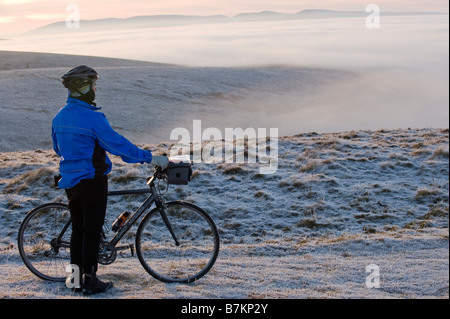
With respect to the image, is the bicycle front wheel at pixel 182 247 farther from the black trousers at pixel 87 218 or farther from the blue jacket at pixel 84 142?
the blue jacket at pixel 84 142

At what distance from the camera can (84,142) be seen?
165 inches

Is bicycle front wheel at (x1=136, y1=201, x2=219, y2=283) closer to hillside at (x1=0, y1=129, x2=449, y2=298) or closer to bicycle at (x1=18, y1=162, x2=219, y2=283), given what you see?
bicycle at (x1=18, y1=162, x2=219, y2=283)

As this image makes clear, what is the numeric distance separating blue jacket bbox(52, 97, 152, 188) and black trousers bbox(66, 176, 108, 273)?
82 mm

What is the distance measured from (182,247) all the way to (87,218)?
1571mm

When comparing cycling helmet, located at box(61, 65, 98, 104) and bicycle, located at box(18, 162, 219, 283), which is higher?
cycling helmet, located at box(61, 65, 98, 104)

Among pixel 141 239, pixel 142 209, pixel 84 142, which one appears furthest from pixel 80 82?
pixel 141 239

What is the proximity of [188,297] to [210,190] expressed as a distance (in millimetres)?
4946

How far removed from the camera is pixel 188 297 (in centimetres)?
438

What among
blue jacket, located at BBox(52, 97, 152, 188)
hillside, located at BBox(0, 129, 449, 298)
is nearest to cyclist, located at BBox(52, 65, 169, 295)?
A: blue jacket, located at BBox(52, 97, 152, 188)

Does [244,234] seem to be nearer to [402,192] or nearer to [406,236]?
[406,236]

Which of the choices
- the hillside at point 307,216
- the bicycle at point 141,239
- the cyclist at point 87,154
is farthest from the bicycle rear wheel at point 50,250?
the cyclist at point 87,154

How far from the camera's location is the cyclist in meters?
4.15

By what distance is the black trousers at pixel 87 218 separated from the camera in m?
4.30

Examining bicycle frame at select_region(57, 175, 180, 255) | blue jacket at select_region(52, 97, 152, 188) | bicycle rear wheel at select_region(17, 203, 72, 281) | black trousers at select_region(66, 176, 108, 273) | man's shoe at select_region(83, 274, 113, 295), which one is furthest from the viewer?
bicycle rear wheel at select_region(17, 203, 72, 281)
